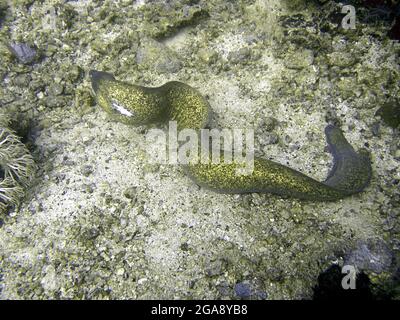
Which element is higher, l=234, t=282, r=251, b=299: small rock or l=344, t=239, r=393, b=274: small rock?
l=344, t=239, r=393, b=274: small rock

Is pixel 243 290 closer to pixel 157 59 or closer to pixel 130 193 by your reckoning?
pixel 130 193

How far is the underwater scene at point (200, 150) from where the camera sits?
11.8 feet

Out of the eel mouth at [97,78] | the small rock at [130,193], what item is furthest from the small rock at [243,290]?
the eel mouth at [97,78]

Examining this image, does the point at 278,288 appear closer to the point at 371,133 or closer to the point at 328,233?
the point at 328,233

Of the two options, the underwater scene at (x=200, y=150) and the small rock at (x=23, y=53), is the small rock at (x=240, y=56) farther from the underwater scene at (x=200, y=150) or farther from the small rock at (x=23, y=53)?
the small rock at (x=23, y=53)

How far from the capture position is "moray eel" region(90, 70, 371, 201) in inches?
158

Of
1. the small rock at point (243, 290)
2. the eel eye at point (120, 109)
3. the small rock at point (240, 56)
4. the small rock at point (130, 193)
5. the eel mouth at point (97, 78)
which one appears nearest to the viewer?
the small rock at point (243, 290)

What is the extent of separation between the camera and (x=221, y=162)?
4.08m

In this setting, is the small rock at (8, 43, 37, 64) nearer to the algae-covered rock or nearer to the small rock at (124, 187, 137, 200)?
the algae-covered rock
